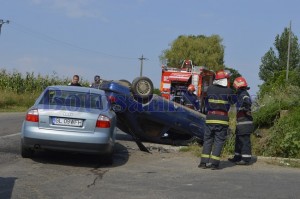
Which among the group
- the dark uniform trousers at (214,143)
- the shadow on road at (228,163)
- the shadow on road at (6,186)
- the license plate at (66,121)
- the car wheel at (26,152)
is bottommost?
the shadow on road at (6,186)

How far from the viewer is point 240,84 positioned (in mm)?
9297

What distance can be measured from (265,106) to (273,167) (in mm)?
3193

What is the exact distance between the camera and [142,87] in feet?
36.7

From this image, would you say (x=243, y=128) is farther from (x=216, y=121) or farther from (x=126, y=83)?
(x=126, y=83)

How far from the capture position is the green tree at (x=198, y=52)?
59781mm

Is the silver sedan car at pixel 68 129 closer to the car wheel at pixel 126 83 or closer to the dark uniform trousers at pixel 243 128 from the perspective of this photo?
the dark uniform trousers at pixel 243 128

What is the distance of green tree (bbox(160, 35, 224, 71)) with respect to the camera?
196ft

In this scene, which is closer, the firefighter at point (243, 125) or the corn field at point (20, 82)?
the firefighter at point (243, 125)

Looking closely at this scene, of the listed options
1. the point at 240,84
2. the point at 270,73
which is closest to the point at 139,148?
the point at 240,84

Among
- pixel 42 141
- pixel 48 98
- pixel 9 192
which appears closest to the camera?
pixel 9 192

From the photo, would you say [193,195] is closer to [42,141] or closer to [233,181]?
[233,181]

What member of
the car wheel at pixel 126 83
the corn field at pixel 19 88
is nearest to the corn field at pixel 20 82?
the corn field at pixel 19 88

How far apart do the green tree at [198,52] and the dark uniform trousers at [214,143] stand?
5084 centimetres

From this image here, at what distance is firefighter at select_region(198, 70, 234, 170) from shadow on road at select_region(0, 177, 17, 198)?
139 inches
